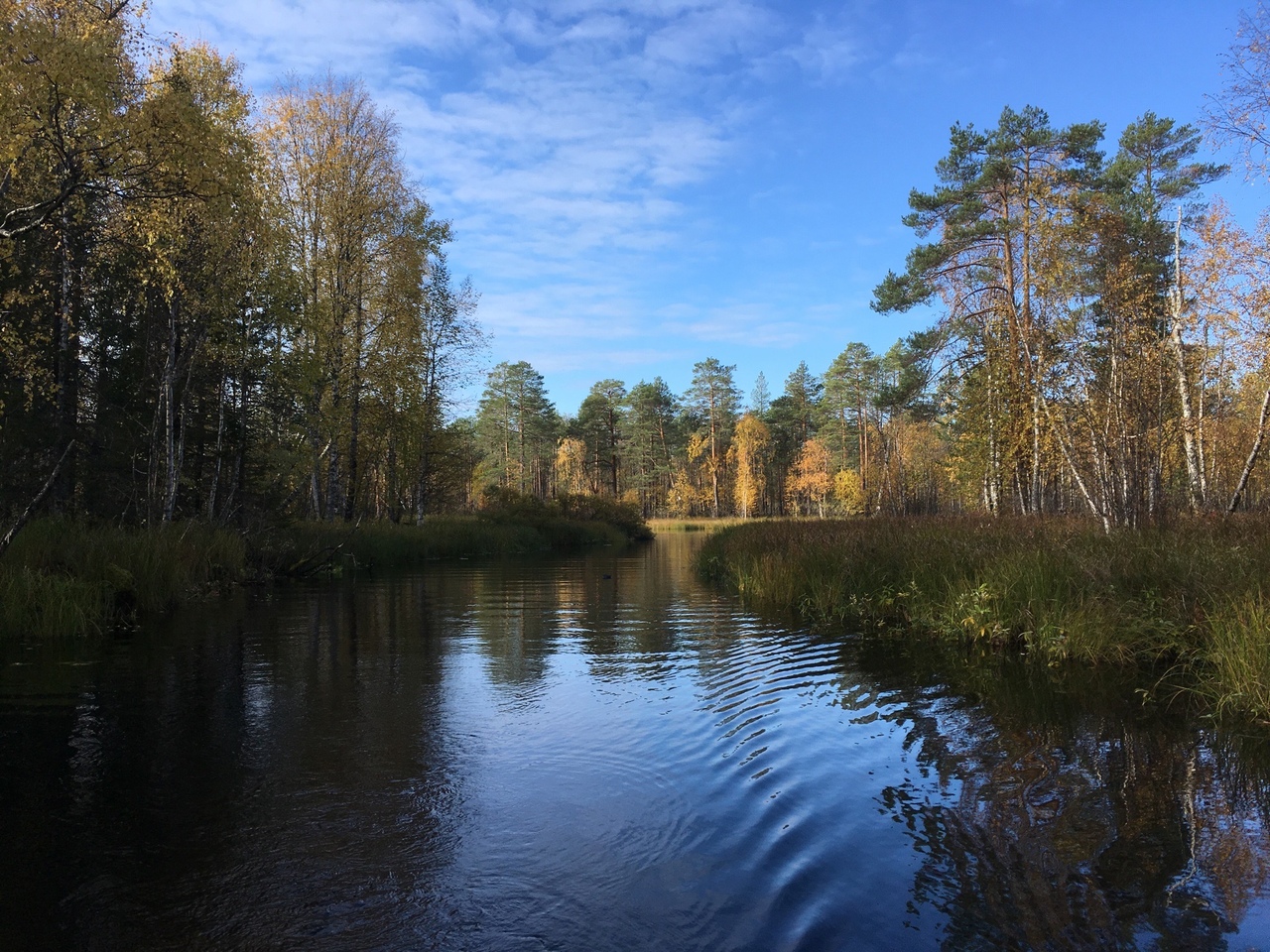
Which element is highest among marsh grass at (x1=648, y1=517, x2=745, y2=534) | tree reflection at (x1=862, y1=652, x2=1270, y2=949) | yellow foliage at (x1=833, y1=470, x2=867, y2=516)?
yellow foliage at (x1=833, y1=470, x2=867, y2=516)

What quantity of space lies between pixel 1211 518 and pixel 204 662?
13209 mm

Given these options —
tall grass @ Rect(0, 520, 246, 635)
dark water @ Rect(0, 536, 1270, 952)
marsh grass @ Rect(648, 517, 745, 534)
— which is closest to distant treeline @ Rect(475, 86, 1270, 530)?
dark water @ Rect(0, 536, 1270, 952)

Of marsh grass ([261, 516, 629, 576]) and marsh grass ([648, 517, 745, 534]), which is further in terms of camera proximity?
marsh grass ([648, 517, 745, 534])

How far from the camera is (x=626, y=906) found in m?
3.04

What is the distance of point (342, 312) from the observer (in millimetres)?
21875

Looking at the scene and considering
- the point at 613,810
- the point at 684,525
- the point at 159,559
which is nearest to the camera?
the point at 613,810

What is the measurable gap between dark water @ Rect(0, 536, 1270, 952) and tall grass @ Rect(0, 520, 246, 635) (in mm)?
951

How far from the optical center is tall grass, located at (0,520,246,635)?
28.0 feet

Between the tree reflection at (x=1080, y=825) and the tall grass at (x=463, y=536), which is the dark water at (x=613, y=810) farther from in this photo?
the tall grass at (x=463, y=536)

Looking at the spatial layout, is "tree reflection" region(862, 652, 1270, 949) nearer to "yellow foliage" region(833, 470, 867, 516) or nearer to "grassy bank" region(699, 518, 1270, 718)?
"grassy bank" region(699, 518, 1270, 718)

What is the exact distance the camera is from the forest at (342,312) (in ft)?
30.7

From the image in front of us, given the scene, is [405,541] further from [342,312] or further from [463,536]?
[342,312]

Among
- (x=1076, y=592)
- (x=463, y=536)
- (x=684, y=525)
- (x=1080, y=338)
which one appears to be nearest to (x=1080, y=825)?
(x=1076, y=592)

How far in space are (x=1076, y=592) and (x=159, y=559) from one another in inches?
491
